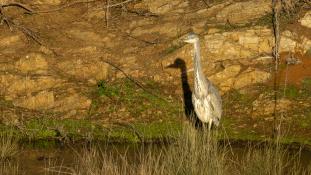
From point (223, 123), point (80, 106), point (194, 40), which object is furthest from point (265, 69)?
point (80, 106)

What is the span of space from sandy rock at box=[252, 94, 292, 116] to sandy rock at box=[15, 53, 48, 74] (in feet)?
11.8

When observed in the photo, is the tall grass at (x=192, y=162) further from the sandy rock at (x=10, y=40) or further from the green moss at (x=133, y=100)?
the sandy rock at (x=10, y=40)

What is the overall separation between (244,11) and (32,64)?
3.87m

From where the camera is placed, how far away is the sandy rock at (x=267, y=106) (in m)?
11.5

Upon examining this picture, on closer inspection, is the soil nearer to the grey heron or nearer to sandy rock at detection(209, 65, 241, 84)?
sandy rock at detection(209, 65, 241, 84)

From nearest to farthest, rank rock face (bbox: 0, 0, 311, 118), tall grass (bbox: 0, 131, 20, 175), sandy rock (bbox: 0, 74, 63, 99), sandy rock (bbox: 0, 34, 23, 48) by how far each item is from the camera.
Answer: tall grass (bbox: 0, 131, 20, 175) < sandy rock (bbox: 0, 74, 63, 99) < rock face (bbox: 0, 0, 311, 118) < sandy rock (bbox: 0, 34, 23, 48)

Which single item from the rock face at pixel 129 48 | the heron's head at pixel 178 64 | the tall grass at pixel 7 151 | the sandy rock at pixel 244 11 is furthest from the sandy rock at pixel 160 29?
the tall grass at pixel 7 151

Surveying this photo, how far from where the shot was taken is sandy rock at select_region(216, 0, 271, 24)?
43.4ft

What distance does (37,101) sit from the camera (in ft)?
38.8

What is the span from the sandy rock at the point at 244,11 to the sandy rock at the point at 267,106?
2008 mm

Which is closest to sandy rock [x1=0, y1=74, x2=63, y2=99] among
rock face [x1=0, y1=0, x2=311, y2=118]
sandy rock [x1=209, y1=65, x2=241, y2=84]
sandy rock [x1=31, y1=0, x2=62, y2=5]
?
rock face [x1=0, y1=0, x2=311, y2=118]

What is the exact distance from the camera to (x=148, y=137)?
35.6 ft

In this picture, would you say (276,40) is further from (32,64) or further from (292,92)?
(32,64)

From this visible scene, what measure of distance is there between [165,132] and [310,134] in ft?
6.93
